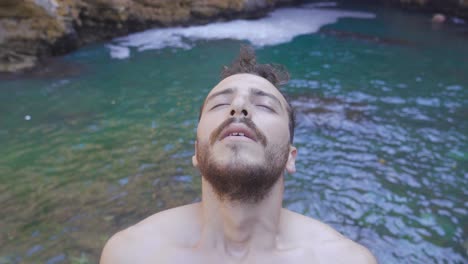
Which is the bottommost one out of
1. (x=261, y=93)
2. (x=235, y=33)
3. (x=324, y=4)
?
(x=235, y=33)

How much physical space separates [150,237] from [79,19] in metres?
11.2

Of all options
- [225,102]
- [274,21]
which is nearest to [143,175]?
[225,102]

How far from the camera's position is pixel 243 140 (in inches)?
86.4

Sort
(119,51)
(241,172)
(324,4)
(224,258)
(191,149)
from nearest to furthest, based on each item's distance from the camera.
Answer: (241,172) < (224,258) < (191,149) < (119,51) < (324,4)

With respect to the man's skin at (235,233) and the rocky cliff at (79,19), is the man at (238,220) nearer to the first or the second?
the man's skin at (235,233)

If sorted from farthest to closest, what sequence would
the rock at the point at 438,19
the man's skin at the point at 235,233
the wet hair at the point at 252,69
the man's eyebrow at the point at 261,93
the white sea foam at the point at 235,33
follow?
the rock at the point at 438,19
the white sea foam at the point at 235,33
the wet hair at the point at 252,69
the man's eyebrow at the point at 261,93
the man's skin at the point at 235,233

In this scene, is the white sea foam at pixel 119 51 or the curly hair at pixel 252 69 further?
the white sea foam at pixel 119 51

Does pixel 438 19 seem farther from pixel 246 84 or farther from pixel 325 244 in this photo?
pixel 325 244

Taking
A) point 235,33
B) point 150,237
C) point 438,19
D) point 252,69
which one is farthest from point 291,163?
point 438,19

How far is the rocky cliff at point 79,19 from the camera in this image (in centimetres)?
997

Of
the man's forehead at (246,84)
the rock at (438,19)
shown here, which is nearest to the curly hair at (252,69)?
the man's forehead at (246,84)

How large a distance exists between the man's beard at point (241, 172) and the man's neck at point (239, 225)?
0.05 metres

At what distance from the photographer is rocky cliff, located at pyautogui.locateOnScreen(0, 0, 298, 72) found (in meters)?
9.97

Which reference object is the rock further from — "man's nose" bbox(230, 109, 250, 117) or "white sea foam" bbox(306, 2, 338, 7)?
"man's nose" bbox(230, 109, 250, 117)
